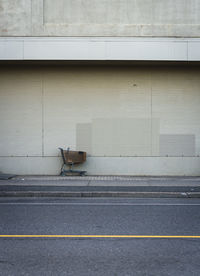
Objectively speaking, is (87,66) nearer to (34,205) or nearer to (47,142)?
(47,142)

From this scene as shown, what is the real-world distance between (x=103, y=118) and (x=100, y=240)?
10.1 meters

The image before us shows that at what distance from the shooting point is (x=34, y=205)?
985 cm

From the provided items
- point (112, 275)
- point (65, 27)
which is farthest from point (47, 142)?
point (112, 275)

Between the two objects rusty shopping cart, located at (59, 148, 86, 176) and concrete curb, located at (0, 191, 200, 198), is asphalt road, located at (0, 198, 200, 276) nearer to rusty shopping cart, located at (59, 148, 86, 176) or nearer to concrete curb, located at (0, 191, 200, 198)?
concrete curb, located at (0, 191, 200, 198)

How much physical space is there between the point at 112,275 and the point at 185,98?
1242 centimetres

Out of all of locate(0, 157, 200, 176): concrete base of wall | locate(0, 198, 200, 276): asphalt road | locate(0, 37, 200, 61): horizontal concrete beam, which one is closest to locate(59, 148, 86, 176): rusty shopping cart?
locate(0, 157, 200, 176): concrete base of wall

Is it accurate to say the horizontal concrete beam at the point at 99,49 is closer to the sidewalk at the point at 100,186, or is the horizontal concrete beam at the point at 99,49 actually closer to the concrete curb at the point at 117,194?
the sidewalk at the point at 100,186

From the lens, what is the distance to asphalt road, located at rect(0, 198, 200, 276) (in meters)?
5.06

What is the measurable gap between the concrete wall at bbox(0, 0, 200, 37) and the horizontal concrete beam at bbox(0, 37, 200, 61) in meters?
0.59

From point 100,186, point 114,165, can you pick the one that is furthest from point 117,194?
point 114,165

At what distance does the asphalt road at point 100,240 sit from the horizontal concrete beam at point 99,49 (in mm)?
7046

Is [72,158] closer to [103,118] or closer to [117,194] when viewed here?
[103,118]

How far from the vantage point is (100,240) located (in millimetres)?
6371

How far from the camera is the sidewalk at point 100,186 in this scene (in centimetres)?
1140
